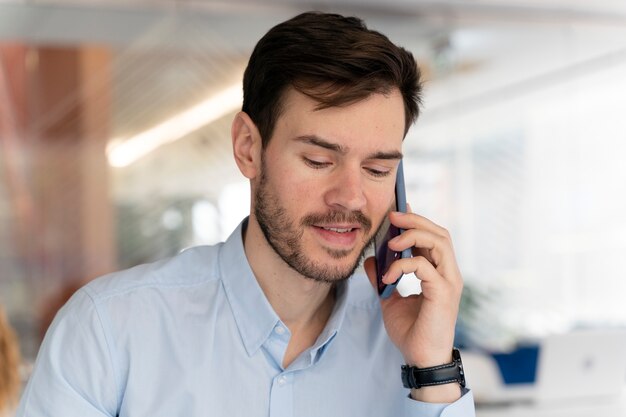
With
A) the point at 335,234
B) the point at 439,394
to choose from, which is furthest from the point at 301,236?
the point at 439,394

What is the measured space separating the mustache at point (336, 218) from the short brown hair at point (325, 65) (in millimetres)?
190

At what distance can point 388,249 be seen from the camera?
1665 mm

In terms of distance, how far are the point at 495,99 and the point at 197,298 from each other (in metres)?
5.58

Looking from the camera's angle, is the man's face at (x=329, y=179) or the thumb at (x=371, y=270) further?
the thumb at (x=371, y=270)

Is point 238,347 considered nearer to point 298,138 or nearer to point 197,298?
point 197,298

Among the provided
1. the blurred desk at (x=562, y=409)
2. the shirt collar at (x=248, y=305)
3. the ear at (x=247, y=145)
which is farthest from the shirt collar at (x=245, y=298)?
the blurred desk at (x=562, y=409)

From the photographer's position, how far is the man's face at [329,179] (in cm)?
145

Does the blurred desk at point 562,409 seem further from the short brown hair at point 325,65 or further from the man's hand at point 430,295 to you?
the short brown hair at point 325,65

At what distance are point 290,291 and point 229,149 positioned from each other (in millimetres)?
4019

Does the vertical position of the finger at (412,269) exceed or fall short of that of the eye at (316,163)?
it falls short

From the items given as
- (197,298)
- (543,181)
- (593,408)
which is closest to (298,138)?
(197,298)

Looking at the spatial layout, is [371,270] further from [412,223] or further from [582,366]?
[582,366]

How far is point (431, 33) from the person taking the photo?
611 cm

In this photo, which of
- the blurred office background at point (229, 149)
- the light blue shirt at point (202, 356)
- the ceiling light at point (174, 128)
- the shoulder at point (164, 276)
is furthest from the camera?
the ceiling light at point (174, 128)
